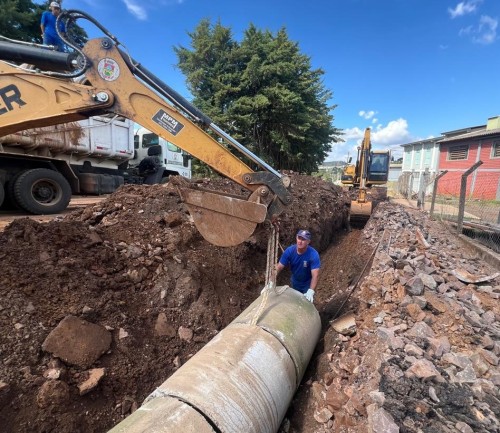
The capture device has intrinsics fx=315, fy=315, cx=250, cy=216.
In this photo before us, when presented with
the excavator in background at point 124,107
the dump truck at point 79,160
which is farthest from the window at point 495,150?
the excavator in background at point 124,107

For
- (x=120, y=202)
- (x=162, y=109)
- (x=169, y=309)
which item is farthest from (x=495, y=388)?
(x=120, y=202)

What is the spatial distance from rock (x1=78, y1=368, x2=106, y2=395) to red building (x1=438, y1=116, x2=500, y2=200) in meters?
23.4

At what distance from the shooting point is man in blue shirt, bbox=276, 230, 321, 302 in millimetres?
4480

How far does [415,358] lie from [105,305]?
3179mm

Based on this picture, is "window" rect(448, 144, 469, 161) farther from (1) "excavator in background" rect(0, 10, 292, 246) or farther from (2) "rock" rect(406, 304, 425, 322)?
(1) "excavator in background" rect(0, 10, 292, 246)

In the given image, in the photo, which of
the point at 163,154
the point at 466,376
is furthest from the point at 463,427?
the point at 163,154

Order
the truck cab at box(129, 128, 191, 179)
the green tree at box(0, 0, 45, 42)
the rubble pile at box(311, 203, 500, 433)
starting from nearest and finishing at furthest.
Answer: the rubble pile at box(311, 203, 500, 433) → the truck cab at box(129, 128, 191, 179) → the green tree at box(0, 0, 45, 42)

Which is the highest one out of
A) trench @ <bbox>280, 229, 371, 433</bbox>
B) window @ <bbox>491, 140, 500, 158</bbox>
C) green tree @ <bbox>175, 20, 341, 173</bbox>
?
green tree @ <bbox>175, 20, 341, 173</bbox>

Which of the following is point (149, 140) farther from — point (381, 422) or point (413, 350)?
point (381, 422)

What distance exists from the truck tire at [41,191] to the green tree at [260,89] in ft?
50.8

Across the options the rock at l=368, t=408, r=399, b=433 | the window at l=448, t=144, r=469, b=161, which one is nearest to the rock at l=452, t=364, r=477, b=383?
the rock at l=368, t=408, r=399, b=433

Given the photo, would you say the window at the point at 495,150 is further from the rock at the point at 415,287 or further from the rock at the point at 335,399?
the rock at the point at 335,399

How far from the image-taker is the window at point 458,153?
2620 cm

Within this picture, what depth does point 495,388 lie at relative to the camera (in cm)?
273
